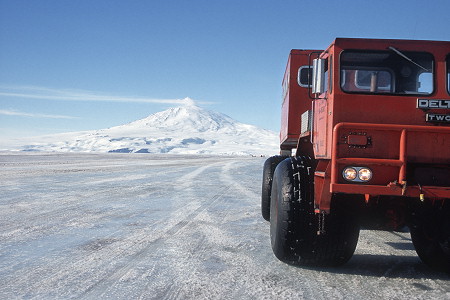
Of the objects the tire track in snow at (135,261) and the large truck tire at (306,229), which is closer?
the tire track in snow at (135,261)

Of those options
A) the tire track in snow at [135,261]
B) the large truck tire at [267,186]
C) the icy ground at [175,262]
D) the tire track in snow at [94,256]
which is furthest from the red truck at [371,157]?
the large truck tire at [267,186]

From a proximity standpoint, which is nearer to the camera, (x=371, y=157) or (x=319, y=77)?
(x=371, y=157)

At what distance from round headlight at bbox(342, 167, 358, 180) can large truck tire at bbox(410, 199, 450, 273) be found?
0.87 m

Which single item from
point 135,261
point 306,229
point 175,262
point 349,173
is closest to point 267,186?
point 306,229

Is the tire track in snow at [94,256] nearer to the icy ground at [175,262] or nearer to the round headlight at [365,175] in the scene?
the icy ground at [175,262]

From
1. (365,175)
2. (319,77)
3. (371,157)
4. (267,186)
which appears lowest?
(267,186)

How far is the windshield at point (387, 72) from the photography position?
407 centimetres

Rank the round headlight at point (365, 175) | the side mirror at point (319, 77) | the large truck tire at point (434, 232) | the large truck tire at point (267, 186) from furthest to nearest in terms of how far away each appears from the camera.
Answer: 1. the large truck tire at point (267, 186)
2. the side mirror at point (319, 77)
3. the large truck tire at point (434, 232)
4. the round headlight at point (365, 175)

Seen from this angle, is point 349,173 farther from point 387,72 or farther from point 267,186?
point 267,186

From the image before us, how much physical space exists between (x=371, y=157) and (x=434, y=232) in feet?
4.13

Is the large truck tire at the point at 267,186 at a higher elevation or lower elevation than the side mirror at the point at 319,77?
lower

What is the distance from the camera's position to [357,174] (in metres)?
3.66

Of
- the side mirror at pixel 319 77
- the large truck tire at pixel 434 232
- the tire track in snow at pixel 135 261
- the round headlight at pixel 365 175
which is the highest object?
the side mirror at pixel 319 77

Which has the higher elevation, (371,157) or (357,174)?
(371,157)
